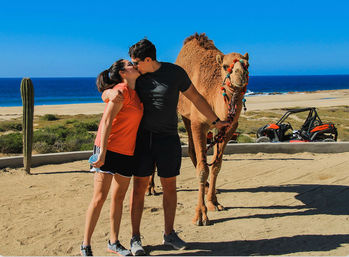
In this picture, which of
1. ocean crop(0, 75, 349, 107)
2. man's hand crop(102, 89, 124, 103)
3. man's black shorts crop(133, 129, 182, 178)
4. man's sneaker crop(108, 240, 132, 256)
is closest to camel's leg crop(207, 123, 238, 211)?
man's black shorts crop(133, 129, 182, 178)

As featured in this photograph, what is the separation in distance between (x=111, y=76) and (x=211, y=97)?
1.88 meters

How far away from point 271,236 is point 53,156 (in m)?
5.07

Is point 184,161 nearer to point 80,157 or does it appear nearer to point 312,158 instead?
point 80,157

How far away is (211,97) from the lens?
16.5 ft

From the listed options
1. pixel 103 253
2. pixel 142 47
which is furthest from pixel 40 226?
pixel 142 47

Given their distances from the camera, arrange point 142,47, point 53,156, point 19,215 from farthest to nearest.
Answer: point 53,156 < point 19,215 < point 142,47

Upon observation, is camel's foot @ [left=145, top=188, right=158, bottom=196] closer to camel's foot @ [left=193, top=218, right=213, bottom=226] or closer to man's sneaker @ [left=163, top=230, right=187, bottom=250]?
camel's foot @ [left=193, top=218, right=213, bottom=226]

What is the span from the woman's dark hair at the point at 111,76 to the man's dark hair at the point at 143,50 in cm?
15

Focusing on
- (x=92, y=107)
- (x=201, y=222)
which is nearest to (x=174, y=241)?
(x=201, y=222)

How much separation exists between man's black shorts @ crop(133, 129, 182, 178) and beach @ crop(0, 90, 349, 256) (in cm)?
86

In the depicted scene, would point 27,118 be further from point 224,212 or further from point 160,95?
point 160,95

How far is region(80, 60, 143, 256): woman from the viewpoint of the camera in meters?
3.32

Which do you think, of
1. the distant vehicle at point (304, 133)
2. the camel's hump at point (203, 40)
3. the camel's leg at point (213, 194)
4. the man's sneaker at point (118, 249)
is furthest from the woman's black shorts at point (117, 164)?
the distant vehicle at point (304, 133)

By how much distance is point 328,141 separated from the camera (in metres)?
9.23
